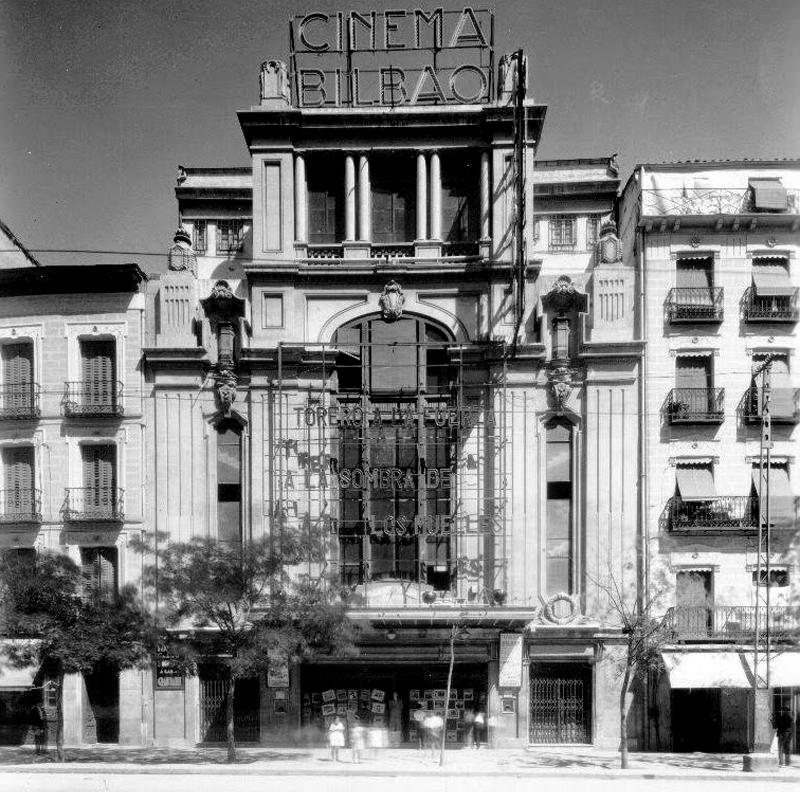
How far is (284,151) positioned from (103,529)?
1480 centimetres

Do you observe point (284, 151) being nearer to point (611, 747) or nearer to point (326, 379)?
point (326, 379)

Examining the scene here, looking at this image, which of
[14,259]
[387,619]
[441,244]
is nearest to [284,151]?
[441,244]

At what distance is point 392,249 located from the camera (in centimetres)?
3222

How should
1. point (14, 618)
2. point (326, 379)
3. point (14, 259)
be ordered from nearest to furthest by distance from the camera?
point (14, 618) → point (326, 379) → point (14, 259)

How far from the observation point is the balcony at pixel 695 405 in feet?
101

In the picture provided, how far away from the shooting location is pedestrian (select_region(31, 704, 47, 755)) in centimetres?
2987

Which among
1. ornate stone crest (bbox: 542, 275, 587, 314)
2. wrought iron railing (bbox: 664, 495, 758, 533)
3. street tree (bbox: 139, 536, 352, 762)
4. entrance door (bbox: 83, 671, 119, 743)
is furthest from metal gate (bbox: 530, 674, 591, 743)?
entrance door (bbox: 83, 671, 119, 743)

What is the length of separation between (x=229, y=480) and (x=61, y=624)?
7.49 meters

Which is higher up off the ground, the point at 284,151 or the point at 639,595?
the point at 284,151

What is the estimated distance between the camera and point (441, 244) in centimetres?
3189

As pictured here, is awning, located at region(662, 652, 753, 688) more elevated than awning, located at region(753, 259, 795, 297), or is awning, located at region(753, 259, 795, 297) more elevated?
awning, located at region(753, 259, 795, 297)

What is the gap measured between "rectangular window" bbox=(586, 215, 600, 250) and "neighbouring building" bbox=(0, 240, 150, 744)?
17814mm

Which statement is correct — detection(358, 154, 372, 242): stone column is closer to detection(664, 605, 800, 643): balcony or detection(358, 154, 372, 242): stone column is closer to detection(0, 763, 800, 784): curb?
detection(664, 605, 800, 643): balcony

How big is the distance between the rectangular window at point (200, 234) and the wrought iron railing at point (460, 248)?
38.1 feet
